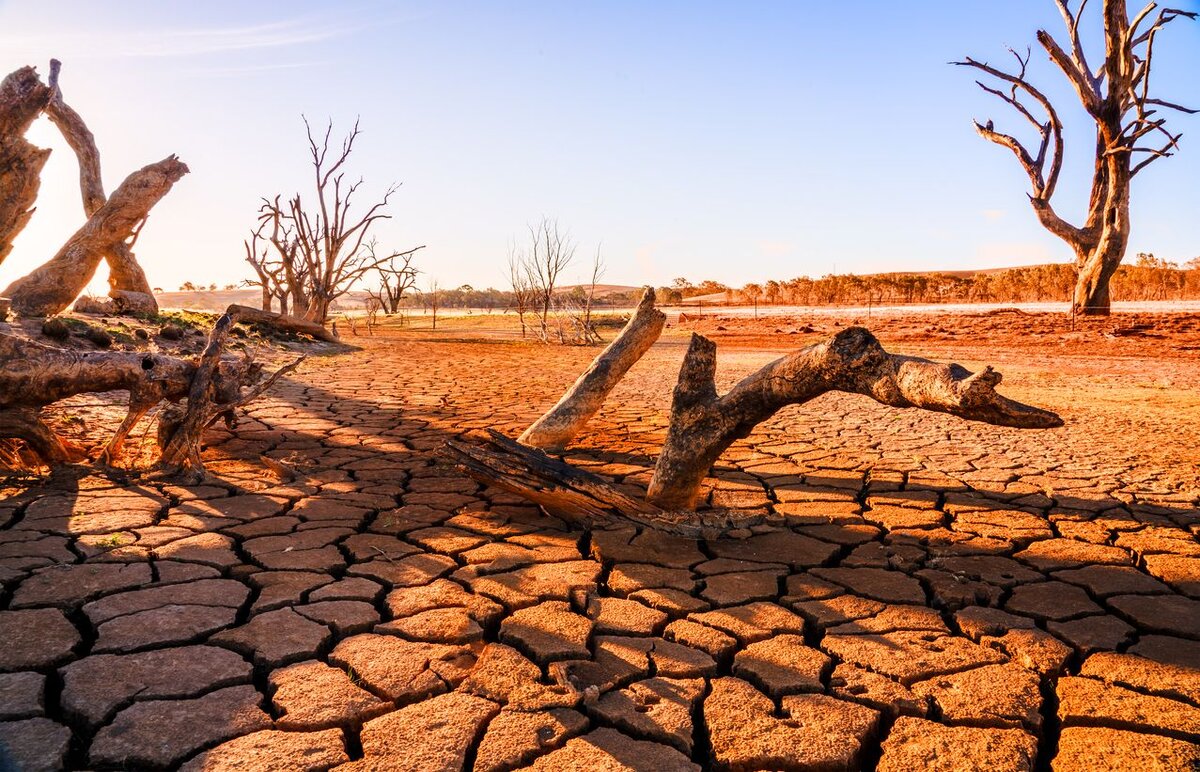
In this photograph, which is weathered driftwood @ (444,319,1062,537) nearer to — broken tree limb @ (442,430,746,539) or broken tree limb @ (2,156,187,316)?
broken tree limb @ (442,430,746,539)

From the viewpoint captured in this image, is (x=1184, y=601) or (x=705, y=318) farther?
(x=705, y=318)

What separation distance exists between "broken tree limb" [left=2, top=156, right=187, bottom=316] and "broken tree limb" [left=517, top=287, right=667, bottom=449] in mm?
10172

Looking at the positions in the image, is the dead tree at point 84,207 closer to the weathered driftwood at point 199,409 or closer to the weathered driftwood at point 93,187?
the weathered driftwood at point 93,187

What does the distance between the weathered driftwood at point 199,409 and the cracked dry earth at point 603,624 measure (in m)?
0.27

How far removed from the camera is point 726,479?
4.68 meters

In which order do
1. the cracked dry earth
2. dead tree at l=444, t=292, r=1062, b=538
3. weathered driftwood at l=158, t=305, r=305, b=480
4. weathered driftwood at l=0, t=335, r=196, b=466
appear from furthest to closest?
weathered driftwood at l=158, t=305, r=305, b=480 < weathered driftwood at l=0, t=335, r=196, b=466 < dead tree at l=444, t=292, r=1062, b=538 < the cracked dry earth

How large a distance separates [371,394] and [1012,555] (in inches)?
259

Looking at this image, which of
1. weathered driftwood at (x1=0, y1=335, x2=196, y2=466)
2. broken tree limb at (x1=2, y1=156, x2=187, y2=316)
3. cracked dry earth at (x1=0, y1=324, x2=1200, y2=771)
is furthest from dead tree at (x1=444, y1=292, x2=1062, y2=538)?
broken tree limb at (x1=2, y1=156, x2=187, y2=316)

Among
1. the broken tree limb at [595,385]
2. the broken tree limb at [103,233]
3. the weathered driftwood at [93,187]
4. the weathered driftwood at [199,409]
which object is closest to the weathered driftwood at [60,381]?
the weathered driftwood at [199,409]

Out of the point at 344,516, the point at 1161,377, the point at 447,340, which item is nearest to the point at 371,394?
the point at 344,516

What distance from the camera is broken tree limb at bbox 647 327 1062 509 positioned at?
2.58 meters

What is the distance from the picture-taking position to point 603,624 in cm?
265

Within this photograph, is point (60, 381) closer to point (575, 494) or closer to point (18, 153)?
point (18, 153)

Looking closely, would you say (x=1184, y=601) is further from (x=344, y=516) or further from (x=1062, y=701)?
(x=344, y=516)
